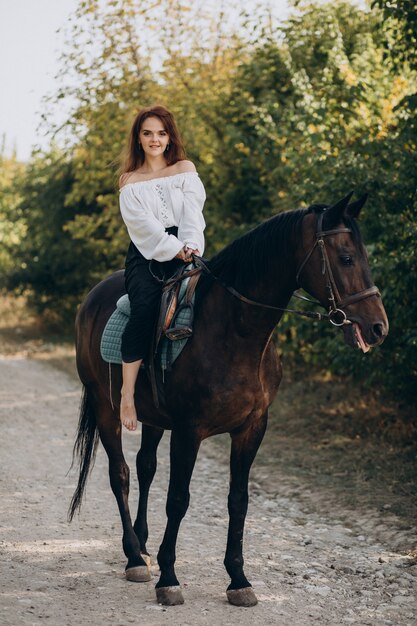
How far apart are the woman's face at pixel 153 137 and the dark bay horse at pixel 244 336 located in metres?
0.81

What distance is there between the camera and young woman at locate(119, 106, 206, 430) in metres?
4.64

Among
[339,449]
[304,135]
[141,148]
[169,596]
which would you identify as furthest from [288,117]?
[169,596]

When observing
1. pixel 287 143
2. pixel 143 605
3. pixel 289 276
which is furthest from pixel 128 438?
pixel 289 276

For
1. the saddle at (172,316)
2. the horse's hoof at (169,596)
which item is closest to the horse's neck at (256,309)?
the saddle at (172,316)

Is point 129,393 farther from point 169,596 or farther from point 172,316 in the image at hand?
point 169,596

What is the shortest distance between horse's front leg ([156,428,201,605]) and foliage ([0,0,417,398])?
288cm

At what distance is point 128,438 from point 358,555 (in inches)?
188

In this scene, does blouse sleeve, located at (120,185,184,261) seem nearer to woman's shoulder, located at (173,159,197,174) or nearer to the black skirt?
the black skirt

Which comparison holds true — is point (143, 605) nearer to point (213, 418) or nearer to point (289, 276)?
point (213, 418)

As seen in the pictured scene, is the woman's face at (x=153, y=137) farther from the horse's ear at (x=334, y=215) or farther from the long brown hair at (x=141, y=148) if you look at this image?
the horse's ear at (x=334, y=215)

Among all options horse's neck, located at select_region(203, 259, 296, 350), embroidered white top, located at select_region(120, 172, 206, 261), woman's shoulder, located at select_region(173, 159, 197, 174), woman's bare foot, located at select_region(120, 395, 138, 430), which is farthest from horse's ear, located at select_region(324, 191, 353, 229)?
→ woman's bare foot, located at select_region(120, 395, 138, 430)

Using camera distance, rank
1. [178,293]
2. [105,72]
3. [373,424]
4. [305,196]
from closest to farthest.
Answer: [178,293], [305,196], [373,424], [105,72]

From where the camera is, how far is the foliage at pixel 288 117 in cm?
757

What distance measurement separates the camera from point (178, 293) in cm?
463
